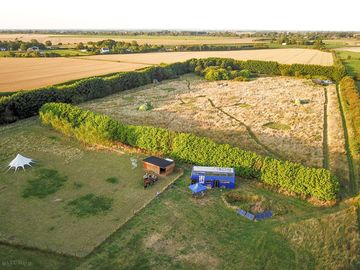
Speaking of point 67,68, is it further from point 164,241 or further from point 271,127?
point 164,241

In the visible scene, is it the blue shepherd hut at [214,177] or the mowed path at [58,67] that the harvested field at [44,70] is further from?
the blue shepherd hut at [214,177]

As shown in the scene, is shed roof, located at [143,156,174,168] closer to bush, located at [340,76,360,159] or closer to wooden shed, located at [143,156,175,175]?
wooden shed, located at [143,156,175,175]

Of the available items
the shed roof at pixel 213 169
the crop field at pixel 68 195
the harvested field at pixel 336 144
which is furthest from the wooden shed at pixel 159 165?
the harvested field at pixel 336 144

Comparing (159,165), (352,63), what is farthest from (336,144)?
(352,63)

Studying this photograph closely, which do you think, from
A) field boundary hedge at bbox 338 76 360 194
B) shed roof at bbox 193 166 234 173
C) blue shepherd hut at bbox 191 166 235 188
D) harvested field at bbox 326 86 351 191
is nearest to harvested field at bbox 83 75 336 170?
harvested field at bbox 326 86 351 191

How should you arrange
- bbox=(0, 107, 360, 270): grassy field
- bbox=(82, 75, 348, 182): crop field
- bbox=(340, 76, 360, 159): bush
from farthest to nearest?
1. bbox=(82, 75, 348, 182): crop field
2. bbox=(340, 76, 360, 159): bush
3. bbox=(0, 107, 360, 270): grassy field

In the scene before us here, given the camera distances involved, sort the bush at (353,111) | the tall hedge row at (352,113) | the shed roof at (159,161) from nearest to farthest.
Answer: the shed roof at (159,161), the tall hedge row at (352,113), the bush at (353,111)

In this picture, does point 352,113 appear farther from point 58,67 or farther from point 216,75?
point 58,67
